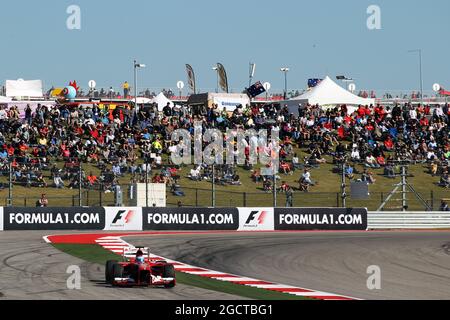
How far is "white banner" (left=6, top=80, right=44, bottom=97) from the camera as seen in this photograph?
187 feet

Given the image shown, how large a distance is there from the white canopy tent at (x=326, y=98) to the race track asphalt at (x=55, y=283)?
28932 millimetres

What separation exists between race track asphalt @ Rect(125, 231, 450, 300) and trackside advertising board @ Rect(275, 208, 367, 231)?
1.98 m

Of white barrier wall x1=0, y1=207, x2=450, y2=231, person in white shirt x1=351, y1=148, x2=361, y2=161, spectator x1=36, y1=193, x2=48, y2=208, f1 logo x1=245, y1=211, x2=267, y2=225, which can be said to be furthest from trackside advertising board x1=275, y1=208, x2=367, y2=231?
spectator x1=36, y1=193, x2=48, y2=208

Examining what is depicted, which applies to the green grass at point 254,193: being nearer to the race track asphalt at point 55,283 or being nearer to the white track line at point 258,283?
the race track asphalt at point 55,283

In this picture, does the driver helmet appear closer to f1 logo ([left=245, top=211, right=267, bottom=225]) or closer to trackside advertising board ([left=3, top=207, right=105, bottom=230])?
trackside advertising board ([left=3, top=207, right=105, bottom=230])

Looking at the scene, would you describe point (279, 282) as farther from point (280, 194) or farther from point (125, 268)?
point (280, 194)

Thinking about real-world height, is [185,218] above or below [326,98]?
below

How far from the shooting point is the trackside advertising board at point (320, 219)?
32.8 metres

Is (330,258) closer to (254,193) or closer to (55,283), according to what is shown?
(55,283)

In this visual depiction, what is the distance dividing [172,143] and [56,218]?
7356 millimetres

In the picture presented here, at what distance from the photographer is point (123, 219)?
104ft

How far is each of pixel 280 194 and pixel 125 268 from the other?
18696mm

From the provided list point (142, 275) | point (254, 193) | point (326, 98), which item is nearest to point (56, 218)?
point (254, 193)
